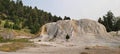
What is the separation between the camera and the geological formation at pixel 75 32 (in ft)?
250

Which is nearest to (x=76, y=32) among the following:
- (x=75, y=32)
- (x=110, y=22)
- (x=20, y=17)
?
(x=75, y=32)

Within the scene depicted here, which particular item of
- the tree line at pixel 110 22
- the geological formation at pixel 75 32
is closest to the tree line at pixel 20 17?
the tree line at pixel 110 22

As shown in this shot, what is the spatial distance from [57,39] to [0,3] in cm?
12135

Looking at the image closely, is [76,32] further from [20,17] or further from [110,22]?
[20,17]

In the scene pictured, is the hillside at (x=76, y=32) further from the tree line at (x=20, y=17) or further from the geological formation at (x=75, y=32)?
the tree line at (x=20, y=17)

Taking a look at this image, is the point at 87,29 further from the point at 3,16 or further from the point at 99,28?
the point at 3,16

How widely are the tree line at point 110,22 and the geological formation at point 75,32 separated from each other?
55806 millimetres

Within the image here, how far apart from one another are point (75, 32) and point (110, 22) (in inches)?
2766

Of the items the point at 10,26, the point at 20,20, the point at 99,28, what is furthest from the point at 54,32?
the point at 20,20

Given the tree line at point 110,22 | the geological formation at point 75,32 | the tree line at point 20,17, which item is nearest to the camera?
the geological formation at point 75,32

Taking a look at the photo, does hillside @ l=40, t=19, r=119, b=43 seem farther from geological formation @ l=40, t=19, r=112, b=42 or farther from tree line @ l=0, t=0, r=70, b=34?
tree line @ l=0, t=0, r=70, b=34

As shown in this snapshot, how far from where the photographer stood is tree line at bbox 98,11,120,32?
139750 millimetres

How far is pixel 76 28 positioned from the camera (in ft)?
267

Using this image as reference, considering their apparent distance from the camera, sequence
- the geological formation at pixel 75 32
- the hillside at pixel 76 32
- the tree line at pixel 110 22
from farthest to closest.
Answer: the tree line at pixel 110 22, the geological formation at pixel 75 32, the hillside at pixel 76 32
